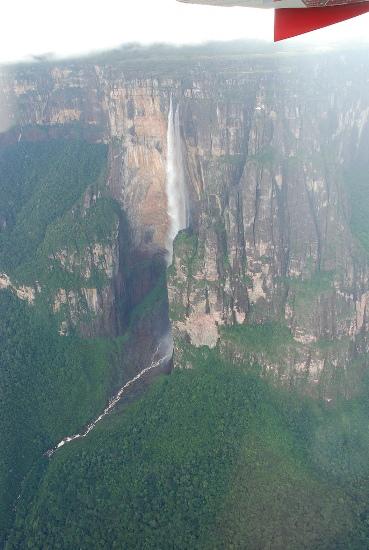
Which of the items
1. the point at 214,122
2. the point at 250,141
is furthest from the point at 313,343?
the point at 214,122

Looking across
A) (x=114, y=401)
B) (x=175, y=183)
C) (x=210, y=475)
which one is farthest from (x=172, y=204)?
(x=210, y=475)

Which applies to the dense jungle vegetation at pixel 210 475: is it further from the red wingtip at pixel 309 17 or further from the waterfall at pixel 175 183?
the red wingtip at pixel 309 17

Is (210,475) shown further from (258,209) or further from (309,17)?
(309,17)

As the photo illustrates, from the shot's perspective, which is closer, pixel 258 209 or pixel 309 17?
pixel 309 17

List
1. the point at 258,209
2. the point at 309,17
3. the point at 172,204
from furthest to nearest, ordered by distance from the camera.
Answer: the point at 172,204
the point at 258,209
the point at 309,17

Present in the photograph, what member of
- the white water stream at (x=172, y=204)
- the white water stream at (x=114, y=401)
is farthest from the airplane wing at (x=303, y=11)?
the white water stream at (x=114, y=401)

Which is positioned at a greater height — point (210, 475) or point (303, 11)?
point (303, 11)

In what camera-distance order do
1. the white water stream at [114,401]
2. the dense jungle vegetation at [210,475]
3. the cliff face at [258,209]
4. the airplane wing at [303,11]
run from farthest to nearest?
the white water stream at [114,401], the cliff face at [258,209], the dense jungle vegetation at [210,475], the airplane wing at [303,11]
